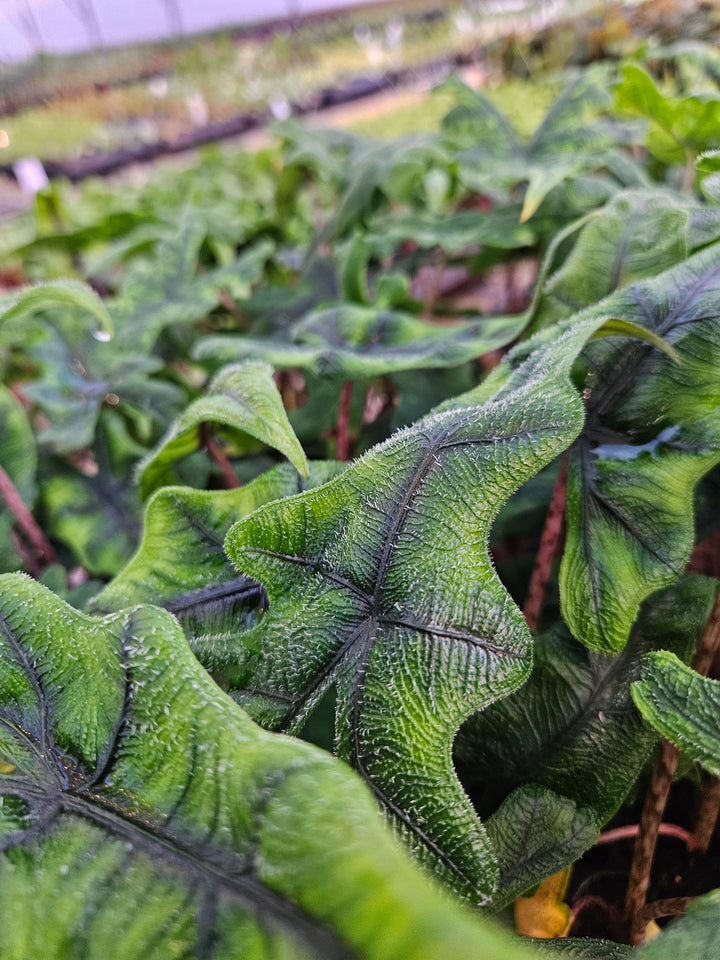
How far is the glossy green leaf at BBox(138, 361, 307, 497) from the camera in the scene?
45 cm

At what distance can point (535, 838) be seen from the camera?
0.40 metres

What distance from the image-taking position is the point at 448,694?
350mm

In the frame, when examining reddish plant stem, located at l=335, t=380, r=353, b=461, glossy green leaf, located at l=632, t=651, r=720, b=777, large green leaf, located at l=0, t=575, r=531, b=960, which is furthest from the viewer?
reddish plant stem, located at l=335, t=380, r=353, b=461

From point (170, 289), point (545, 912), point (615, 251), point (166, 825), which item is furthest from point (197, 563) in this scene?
point (170, 289)

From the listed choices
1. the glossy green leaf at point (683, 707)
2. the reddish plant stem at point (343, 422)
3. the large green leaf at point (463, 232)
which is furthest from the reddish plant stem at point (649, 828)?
the large green leaf at point (463, 232)

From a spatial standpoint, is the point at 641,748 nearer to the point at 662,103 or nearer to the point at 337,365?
the point at 337,365

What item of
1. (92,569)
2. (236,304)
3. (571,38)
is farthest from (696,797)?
(571,38)

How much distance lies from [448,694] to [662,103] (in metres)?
0.67

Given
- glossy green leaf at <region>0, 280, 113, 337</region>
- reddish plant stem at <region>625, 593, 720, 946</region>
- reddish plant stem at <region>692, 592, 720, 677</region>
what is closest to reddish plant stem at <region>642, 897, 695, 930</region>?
reddish plant stem at <region>625, 593, 720, 946</region>

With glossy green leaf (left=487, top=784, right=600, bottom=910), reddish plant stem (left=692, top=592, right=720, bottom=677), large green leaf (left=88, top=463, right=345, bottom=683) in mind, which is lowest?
glossy green leaf (left=487, top=784, right=600, bottom=910)

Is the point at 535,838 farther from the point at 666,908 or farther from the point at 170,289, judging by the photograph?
the point at 170,289

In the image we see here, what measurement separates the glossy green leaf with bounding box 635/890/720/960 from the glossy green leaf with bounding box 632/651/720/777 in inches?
2.3

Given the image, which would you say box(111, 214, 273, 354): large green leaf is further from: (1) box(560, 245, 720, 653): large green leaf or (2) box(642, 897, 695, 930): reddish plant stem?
(2) box(642, 897, 695, 930): reddish plant stem

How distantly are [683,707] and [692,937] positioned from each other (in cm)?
10
